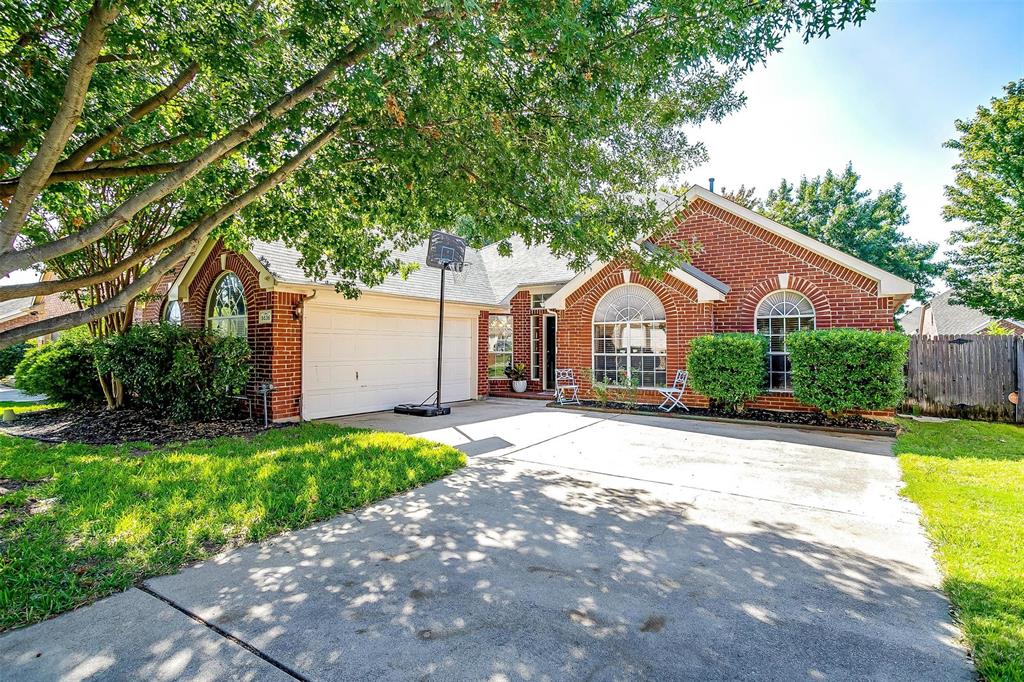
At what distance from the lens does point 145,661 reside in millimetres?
2418

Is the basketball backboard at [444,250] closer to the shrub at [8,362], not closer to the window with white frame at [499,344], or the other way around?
the window with white frame at [499,344]

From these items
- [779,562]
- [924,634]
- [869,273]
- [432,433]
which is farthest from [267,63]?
[869,273]

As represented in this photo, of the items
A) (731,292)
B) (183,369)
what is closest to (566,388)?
(731,292)

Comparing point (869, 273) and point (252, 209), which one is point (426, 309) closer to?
point (252, 209)

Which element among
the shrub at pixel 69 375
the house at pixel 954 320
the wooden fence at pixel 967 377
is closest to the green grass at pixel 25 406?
the shrub at pixel 69 375

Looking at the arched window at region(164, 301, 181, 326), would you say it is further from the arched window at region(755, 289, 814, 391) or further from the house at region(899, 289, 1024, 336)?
the house at region(899, 289, 1024, 336)

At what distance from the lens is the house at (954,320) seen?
21397 mm

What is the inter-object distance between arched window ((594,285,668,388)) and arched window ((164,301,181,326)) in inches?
432

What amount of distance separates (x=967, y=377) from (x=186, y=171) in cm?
1503

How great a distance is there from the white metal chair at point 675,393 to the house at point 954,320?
15420mm

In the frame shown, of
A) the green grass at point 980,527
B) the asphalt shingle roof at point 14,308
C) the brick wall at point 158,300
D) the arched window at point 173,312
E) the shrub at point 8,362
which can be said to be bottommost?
the green grass at point 980,527

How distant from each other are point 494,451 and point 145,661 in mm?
5228

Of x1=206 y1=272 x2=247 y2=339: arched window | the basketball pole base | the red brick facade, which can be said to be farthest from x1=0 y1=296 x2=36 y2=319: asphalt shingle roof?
the red brick facade

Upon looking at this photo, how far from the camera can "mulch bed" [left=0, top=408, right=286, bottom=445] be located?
8.05 meters
